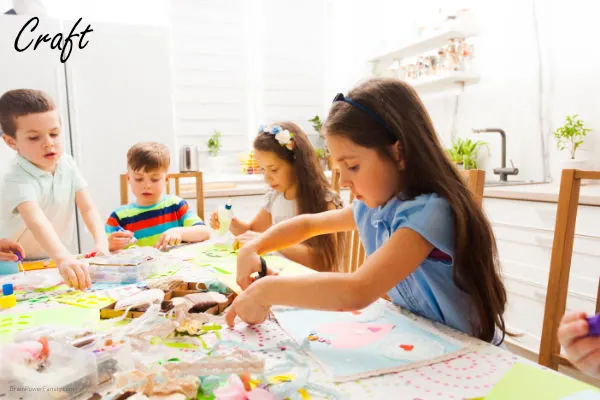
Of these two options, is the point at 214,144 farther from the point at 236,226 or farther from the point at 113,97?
the point at 236,226

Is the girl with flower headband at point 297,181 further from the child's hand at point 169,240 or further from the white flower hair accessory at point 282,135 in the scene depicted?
the child's hand at point 169,240

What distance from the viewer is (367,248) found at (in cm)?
111

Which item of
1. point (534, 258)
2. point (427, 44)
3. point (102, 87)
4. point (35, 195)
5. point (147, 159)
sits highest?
point (427, 44)

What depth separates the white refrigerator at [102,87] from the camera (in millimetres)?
2527

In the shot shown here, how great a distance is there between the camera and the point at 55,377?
55cm

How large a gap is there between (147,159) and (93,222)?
302 mm

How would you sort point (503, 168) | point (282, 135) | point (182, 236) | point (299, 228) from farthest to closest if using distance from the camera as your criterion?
point (503, 168)
point (282, 135)
point (182, 236)
point (299, 228)

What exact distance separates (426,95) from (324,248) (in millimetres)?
1939

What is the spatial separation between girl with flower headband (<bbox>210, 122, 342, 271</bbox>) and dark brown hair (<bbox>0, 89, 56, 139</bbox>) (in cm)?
65

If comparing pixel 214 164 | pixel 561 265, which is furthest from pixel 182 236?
pixel 214 164

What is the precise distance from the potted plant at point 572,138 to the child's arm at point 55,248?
222cm

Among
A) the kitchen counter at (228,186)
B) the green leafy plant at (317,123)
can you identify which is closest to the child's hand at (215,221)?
the kitchen counter at (228,186)

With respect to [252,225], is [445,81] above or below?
above

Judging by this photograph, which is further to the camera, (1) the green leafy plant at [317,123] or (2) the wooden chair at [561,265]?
(1) the green leafy plant at [317,123]
